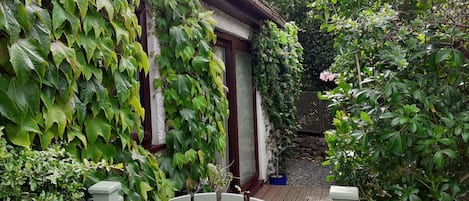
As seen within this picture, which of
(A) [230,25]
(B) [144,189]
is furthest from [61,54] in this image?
(A) [230,25]

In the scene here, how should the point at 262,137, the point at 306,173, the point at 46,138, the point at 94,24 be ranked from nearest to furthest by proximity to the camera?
the point at 46,138
the point at 94,24
the point at 262,137
the point at 306,173

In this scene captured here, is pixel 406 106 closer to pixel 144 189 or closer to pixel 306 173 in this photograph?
pixel 144 189

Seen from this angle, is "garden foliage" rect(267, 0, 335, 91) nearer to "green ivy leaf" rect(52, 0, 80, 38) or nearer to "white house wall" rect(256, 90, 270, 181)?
"white house wall" rect(256, 90, 270, 181)

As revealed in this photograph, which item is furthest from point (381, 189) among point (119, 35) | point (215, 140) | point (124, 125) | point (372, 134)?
point (119, 35)

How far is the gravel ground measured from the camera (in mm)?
6730

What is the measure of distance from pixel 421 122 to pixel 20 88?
6.35 feet

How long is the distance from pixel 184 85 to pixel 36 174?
1.59 meters

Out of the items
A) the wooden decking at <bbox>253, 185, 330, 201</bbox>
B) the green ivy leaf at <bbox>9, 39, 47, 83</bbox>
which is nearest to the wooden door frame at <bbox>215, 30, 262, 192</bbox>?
the wooden decking at <bbox>253, 185, 330, 201</bbox>

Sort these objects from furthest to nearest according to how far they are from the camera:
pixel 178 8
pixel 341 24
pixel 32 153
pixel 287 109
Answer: pixel 287 109 → pixel 178 8 → pixel 341 24 → pixel 32 153

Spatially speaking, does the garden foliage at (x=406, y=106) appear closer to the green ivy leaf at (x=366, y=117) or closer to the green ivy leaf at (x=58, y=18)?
the green ivy leaf at (x=366, y=117)

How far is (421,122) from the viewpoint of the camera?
1978mm

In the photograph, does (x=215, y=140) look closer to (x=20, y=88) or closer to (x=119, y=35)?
(x=119, y=35)

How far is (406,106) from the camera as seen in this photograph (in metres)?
2.01

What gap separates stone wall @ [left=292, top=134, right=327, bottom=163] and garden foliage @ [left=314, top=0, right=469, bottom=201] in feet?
21.1
